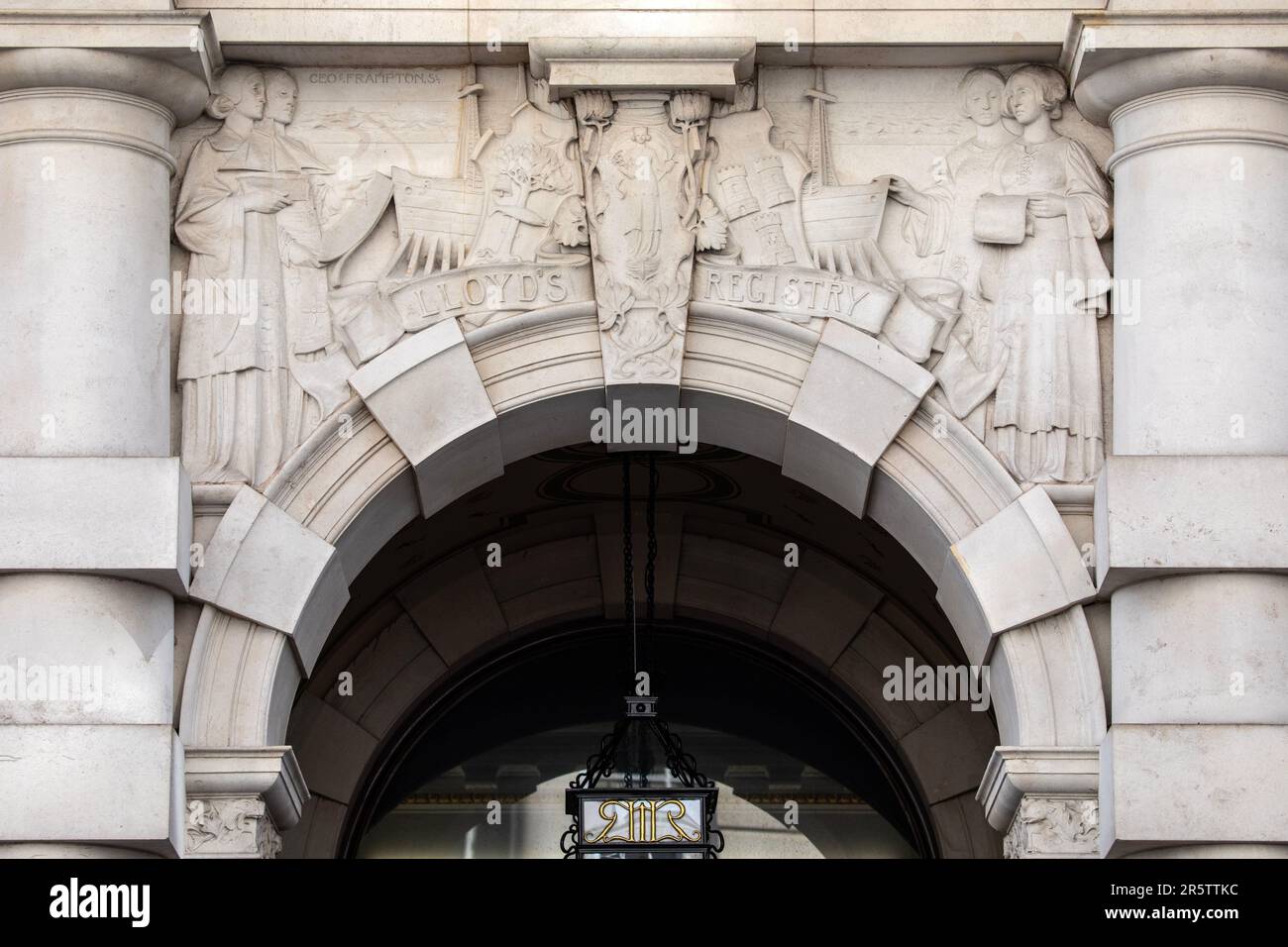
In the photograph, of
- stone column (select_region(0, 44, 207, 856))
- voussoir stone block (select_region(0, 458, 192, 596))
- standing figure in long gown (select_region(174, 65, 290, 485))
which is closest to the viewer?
stone column (select_region(0, 44, 207, 856))

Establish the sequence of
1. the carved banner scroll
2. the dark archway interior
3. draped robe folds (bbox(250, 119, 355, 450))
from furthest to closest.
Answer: the dark archway interior, the carved banner scroll, draped robe folds (bbox(250, 119, 355, 450))

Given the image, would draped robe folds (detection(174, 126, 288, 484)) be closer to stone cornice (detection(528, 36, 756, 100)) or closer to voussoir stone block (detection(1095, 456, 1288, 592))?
stone cornice (detection(528, 36, 756, 100))

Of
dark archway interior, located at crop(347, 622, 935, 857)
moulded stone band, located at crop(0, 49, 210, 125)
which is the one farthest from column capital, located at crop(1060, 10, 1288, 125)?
dark archway interior, located at crop(347, 622, 935, 857)

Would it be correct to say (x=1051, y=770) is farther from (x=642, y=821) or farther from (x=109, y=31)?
(x=109, y=31)

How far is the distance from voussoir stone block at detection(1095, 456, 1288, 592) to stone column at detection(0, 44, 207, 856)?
520 cm

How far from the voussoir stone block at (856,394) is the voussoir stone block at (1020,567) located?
0.80 metres

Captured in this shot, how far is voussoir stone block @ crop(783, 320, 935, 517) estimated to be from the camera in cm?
1608

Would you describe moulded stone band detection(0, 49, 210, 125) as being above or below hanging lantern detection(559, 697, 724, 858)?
above

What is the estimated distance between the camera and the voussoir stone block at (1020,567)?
15.6 metres

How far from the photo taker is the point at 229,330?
1620 cm

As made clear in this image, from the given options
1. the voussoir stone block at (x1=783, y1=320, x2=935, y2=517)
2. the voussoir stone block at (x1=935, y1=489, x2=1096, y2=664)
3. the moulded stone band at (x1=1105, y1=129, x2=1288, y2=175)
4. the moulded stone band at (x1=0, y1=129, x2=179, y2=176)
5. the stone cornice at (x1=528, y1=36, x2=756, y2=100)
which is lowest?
the voussoir stone block at (x1=935, y1=489, x2=1096, y2=664)

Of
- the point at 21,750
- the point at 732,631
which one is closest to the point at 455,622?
the point at 732,631

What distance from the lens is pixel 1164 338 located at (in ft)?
51.6

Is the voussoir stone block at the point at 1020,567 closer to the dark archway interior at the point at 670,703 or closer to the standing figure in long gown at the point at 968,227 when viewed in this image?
the standing figure in long gown at the point at 968,227
